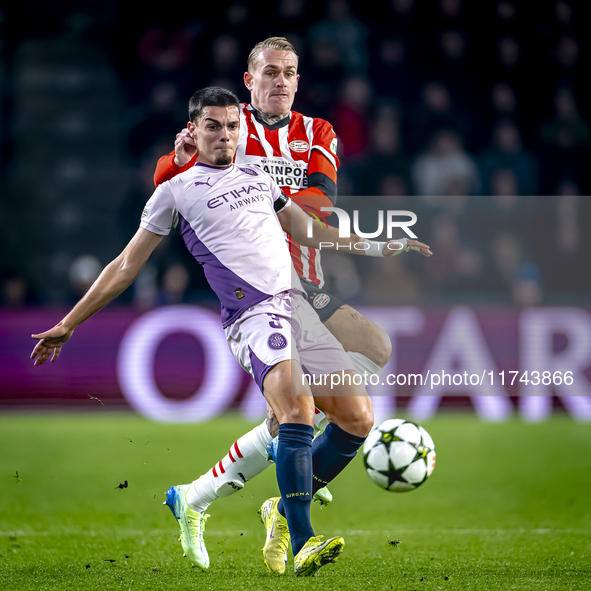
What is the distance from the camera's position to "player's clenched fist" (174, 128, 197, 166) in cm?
427

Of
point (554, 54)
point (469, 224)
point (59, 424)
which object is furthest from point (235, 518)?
point (554, 54)

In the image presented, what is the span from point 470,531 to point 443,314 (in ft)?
15.2

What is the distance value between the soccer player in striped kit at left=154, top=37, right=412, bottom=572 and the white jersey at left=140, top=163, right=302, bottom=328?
271 mm

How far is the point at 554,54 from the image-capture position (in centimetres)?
1224

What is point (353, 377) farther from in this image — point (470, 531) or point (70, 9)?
point (70, 9)

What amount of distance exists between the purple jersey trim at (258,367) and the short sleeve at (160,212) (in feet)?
2.45

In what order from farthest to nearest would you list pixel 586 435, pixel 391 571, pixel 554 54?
pixel 554 54, pixel 586 435, pixel 391 571

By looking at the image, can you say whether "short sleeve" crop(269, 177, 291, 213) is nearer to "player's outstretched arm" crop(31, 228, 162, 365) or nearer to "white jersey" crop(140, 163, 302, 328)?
"white jersey" crop(140, 163, 302, 328)

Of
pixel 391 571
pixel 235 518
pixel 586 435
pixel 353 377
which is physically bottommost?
pixel 586 435

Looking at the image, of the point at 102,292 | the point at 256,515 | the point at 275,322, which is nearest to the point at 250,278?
the point at 275,322

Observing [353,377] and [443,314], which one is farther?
[443,314]

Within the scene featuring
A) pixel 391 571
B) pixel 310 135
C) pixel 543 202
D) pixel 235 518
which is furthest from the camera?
pixel 543 202

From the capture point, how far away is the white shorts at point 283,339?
384cm

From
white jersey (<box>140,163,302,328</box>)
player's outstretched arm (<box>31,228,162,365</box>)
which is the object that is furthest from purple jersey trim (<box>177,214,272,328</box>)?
player's outstretched arm (<box>31,228,162,365</box>)
